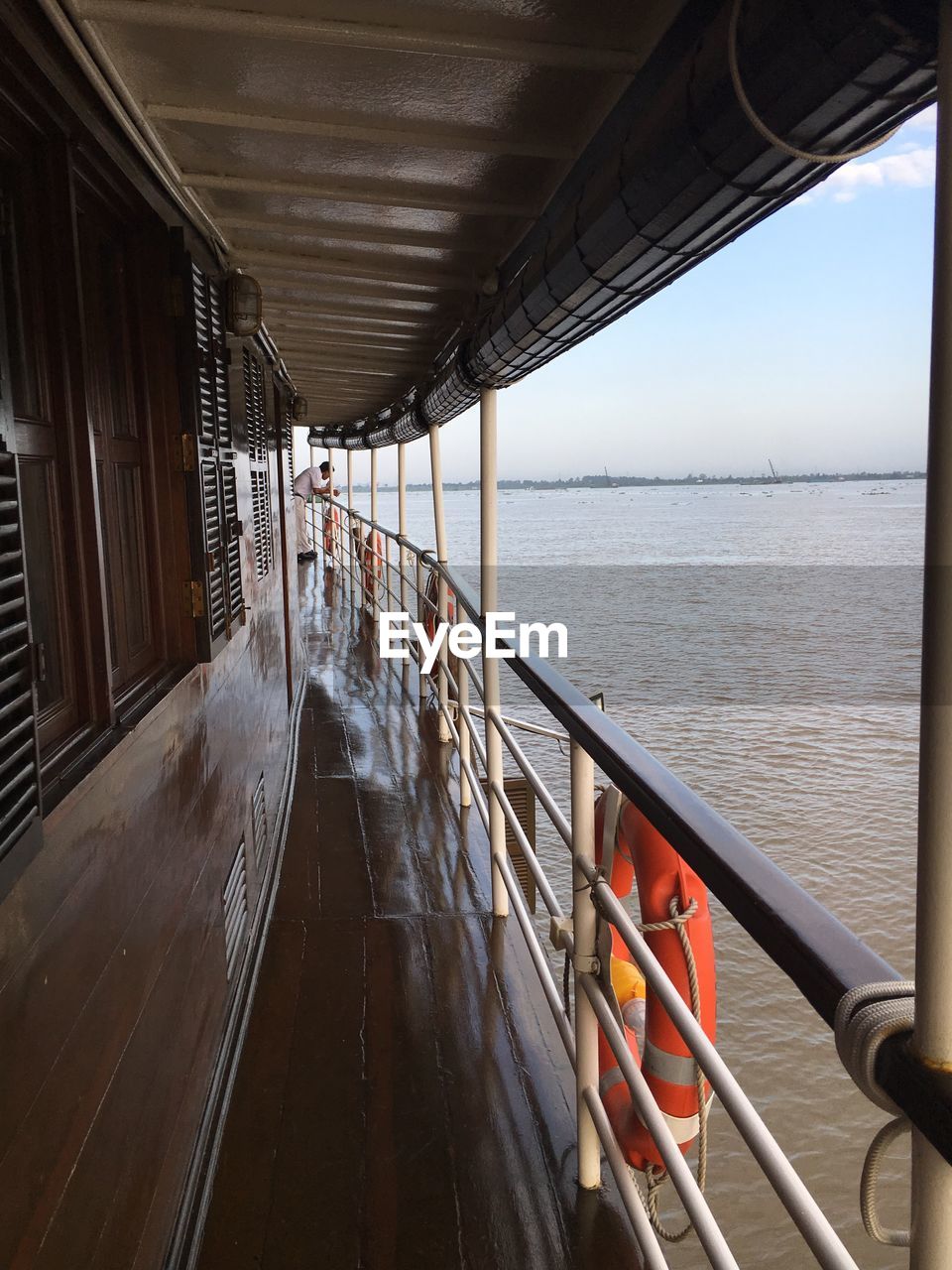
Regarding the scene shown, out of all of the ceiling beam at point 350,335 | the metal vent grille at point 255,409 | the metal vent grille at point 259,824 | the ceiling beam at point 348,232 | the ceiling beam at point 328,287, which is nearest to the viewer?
the ceiling beam at point 348,232

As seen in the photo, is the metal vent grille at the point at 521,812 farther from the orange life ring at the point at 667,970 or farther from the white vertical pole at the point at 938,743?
the white vertical pole at the point at 938,743

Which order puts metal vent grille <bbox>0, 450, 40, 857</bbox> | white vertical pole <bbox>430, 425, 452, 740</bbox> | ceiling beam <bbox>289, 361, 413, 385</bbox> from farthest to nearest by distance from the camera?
ceiling beam <bbox>289, 361, 413, 385</bbox>
white vertical pole <bbox>430, 425, 452, 740</bbox>
metal vent grille <bbox>0, 450, 40, 857</bbox>

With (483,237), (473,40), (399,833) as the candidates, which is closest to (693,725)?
(399,833)

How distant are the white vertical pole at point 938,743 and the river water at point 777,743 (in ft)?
7.25

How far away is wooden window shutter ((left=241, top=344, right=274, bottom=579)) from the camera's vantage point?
10.9 feet

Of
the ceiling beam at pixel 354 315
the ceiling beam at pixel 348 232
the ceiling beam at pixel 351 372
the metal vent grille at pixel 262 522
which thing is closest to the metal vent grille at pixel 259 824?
the metal vent grille at pixel 262 522

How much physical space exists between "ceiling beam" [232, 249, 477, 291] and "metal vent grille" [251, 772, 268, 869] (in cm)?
163

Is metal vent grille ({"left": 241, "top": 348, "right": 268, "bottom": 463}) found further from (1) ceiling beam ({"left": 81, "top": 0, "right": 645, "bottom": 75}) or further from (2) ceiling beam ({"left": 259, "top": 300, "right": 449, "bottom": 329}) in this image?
(1) ceiling beam ({"left": 81, "top": 0, "right": 645, "bottom": 75})

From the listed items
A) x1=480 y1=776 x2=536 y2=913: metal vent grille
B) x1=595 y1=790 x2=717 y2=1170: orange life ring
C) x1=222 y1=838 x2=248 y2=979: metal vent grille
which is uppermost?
x1=595 y1=790 x2=717 y2=1170: orange life ring

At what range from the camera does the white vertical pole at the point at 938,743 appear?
57 centimetres

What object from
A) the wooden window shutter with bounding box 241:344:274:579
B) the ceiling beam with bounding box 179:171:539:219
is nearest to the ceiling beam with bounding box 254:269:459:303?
the wooden window shutter with bounding box 241:344:274:579

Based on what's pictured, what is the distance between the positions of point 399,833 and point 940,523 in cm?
285

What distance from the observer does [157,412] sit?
6.51 feet

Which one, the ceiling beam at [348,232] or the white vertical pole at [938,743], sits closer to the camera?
the white vertical pole at [938,743]
